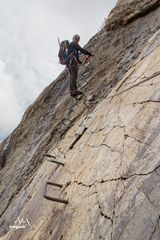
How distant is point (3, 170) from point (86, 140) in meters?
6.91

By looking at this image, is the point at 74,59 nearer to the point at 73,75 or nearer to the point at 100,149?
the point at 73,75

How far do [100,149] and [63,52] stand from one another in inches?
233

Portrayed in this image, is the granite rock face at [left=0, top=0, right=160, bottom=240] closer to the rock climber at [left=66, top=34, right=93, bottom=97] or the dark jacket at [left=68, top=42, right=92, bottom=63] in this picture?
the rock climber at [left=66, top=34, right=93, bottom=97]

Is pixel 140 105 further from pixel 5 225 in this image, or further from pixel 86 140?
A: pixel 5 225

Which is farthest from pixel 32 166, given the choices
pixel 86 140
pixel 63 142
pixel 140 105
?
pixel 140 105

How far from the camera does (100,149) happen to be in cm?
665

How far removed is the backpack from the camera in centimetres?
1167

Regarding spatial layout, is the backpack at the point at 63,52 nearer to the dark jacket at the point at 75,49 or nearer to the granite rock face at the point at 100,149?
the dark jacket at the point at 75,49

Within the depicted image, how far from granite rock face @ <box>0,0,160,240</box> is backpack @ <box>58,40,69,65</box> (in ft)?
3.37

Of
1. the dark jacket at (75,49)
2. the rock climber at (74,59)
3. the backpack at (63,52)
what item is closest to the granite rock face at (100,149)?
the rock climber at (74,59)

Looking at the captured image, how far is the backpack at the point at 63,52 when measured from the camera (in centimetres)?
1167

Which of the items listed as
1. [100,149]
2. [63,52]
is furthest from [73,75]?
[100,149]

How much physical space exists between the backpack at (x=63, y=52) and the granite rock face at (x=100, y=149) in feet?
3.37

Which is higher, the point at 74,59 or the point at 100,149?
the point at 74,59
